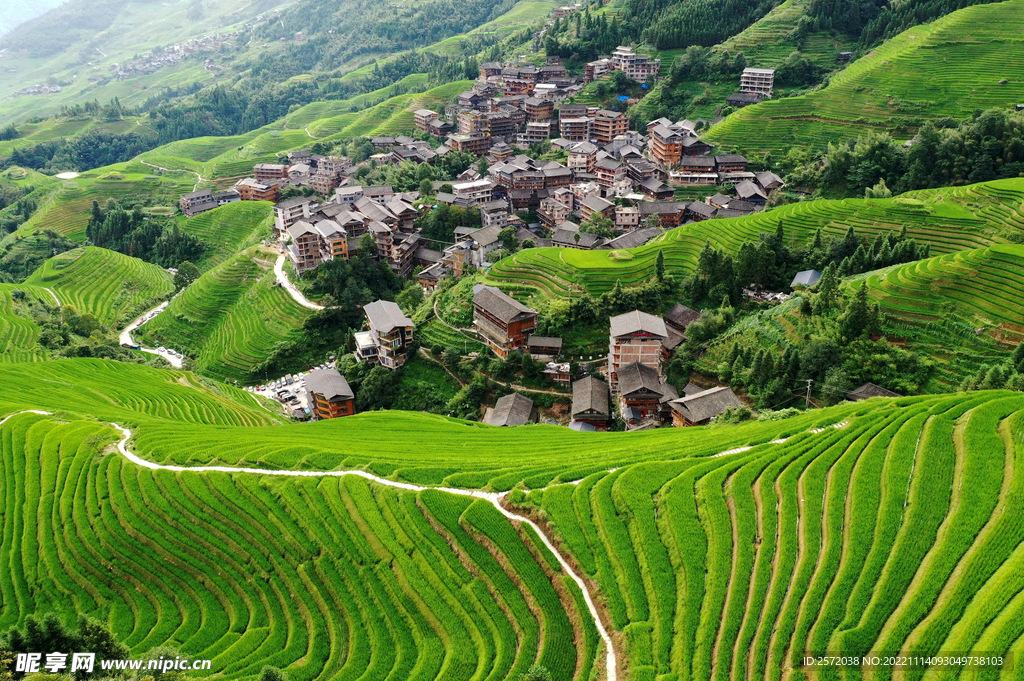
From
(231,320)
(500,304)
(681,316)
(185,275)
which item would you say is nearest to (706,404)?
(681,316)

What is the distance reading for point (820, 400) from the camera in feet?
120

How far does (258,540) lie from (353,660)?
23.9ft

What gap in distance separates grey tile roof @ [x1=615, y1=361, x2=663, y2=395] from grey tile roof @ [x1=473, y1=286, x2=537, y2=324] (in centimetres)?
853

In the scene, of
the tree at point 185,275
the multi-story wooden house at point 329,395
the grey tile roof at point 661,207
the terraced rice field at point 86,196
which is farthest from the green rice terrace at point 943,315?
the terraced rice field at point 86,196

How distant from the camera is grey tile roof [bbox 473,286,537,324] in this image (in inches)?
1887

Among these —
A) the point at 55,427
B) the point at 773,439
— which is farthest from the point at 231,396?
the point at 773,439

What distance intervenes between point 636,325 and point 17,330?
174 feet

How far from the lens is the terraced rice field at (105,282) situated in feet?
234

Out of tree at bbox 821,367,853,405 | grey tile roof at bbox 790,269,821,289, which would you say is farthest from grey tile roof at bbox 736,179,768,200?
tree at bbox 821,367,853,405

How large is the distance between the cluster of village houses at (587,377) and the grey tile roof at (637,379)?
0.06 m

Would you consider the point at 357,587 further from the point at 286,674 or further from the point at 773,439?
the point at 773,439

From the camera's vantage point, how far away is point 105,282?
249 feet

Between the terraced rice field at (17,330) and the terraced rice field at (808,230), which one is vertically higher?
the terraced rice field at (808,230)

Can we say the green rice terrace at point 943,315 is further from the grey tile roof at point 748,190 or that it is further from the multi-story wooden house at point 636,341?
the grey tile roof at point 748,190
